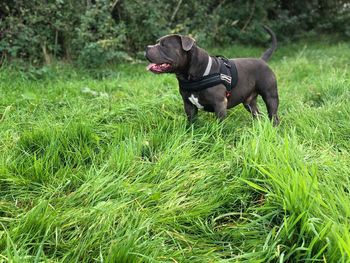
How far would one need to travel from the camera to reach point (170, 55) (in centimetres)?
360

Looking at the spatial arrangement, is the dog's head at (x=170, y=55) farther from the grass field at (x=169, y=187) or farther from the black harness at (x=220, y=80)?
the grass field at (x=169, y=187)

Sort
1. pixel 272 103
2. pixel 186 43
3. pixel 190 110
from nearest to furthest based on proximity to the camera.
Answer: pixel 186 43, pixel 190 110, pixel 272 103

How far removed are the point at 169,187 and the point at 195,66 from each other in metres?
1.43

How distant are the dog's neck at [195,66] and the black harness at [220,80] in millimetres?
45

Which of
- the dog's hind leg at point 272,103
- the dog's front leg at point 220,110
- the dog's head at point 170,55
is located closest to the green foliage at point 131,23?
the dog's head at point 170,55

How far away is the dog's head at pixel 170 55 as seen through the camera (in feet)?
11.8

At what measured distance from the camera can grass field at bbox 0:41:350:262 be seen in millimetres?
2033

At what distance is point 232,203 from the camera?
2447 millimetres

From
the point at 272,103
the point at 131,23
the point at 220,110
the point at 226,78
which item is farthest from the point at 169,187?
the point at 131,23

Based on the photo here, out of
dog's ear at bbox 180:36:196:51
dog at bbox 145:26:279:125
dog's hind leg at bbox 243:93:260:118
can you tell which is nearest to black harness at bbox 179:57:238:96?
dog at bbox 145:26:279:125

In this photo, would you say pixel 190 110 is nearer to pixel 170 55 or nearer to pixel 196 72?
pixel 196 72

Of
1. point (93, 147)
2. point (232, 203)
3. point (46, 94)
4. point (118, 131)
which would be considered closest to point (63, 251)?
point (232, 203)

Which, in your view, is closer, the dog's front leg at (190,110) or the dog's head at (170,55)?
the dog's head at (170,55)

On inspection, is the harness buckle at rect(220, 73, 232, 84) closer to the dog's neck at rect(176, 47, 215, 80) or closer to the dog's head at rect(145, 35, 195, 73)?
the dog's neck at rect(176, 47, 215, 80)
